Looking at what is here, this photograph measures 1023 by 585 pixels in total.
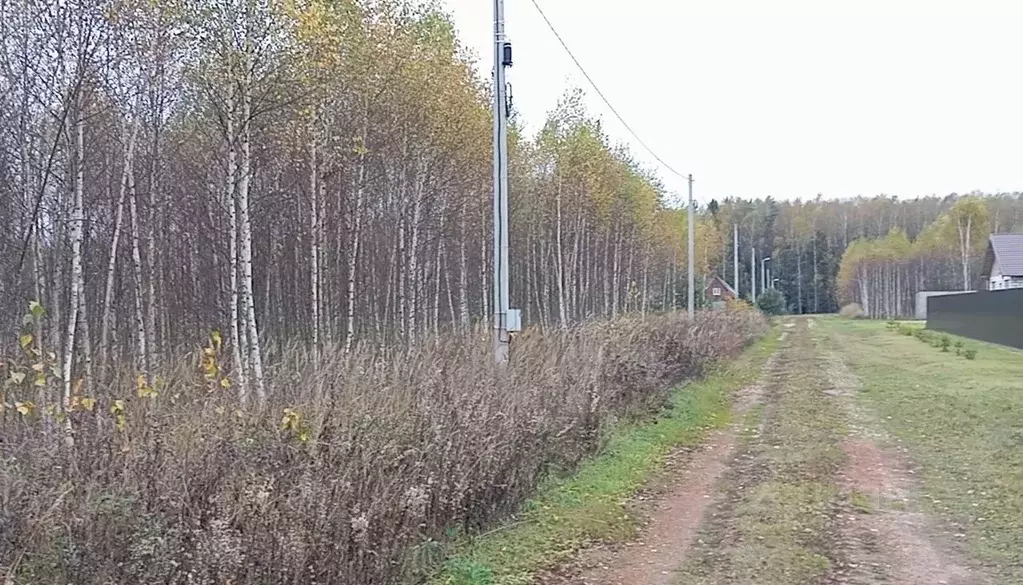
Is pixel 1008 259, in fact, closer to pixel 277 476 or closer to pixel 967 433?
pixel 967 433

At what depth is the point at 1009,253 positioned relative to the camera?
167ft

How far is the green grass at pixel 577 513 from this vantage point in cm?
A: 681

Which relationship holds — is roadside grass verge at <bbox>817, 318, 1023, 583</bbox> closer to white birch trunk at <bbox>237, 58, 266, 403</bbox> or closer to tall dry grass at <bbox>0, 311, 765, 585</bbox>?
tall dry grass at <bbox>0, 311, 765, 585</bbox>

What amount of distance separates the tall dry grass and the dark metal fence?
996 inches

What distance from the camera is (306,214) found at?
21.6 m

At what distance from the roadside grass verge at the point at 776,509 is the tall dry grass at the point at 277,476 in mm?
1790

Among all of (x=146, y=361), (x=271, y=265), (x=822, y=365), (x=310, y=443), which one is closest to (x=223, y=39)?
(x=146, y=361)

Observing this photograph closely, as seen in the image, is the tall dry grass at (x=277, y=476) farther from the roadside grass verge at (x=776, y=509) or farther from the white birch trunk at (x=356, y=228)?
the white birch trunk at (x=356, y=228)

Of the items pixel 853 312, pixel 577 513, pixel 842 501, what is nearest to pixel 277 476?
pixel 577 513

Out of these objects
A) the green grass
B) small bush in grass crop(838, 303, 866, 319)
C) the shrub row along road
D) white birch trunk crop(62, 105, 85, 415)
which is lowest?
the shrub row along road

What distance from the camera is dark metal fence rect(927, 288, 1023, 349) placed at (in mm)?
29719

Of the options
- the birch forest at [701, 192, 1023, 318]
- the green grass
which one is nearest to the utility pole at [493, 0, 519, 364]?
the green grass

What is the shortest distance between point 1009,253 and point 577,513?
50229 mm

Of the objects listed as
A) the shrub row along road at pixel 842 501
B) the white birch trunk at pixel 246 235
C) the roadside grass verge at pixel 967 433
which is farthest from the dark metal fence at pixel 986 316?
the white birch trunk at pixel 246 235
